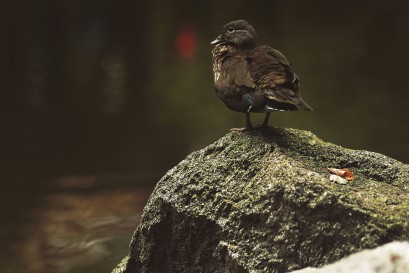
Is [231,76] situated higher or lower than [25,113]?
lower

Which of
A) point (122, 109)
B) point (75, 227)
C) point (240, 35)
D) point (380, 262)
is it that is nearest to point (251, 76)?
point (240, 35)

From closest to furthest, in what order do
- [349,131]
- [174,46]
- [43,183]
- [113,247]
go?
1. [113,247]
2. [43,183]
3. [349,131]
4. [174,46]

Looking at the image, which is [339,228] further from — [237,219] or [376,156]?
[376,156]

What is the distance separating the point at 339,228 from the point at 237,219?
514 millimetres

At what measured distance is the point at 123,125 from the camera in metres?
8.74

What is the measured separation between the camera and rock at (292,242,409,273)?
1.82 metres

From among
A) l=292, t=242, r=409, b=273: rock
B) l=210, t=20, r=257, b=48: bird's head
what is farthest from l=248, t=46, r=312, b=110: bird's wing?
l=292, t=242, r=409, b=273: rock

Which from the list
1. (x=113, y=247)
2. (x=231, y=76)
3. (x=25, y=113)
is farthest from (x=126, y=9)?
(x=231, y=76)

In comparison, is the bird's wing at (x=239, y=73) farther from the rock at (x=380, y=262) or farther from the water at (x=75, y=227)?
the water at (x=75, y=227)

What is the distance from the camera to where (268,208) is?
278cm

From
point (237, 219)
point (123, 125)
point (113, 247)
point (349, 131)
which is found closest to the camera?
point (237, 219)

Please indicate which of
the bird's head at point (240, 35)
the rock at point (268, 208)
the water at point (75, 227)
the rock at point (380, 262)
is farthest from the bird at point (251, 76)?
Result: the water at point (75, 227)

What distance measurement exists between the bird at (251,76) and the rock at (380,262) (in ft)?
2.88

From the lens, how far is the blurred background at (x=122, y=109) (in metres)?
6.32
